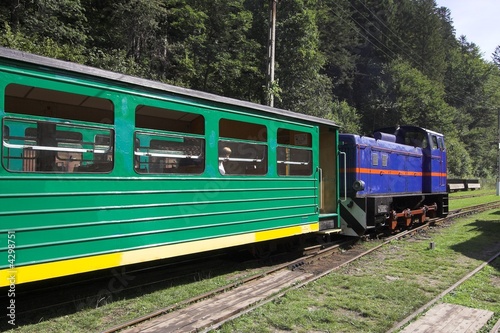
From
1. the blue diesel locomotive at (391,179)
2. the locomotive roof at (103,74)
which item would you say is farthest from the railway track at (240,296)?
the locomotive roof at (103,74)

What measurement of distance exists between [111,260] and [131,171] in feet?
3.64

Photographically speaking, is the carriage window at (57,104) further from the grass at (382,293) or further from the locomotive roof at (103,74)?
the grass at (382,293)

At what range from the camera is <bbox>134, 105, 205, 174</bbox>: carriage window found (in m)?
4.94

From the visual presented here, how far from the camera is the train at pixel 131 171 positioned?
3885mm

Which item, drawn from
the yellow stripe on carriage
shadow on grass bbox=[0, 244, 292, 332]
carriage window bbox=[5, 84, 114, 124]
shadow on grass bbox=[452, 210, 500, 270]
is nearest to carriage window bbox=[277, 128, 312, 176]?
the yellow stripe on carriage

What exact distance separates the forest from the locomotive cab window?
33.6 ft

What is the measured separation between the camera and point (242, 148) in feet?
20.7

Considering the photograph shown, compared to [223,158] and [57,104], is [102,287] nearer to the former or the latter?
[223,158]

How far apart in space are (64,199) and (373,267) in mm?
5862

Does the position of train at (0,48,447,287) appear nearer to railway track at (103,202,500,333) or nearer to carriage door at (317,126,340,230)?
railway track at (103,202,500,333)

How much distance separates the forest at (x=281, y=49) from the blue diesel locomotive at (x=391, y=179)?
5667 mm

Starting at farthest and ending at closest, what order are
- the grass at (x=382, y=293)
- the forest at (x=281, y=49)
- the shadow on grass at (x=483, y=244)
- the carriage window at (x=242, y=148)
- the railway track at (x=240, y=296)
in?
the forest at (x=281, y=49) → the shadow on grass at (x=483, y=244) → the carriage window at (x=242, y=148) → the grass at (x=382, y=293) → the railway track at (x=240, y=296)

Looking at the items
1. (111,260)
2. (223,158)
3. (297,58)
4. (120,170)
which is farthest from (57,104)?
(297,58)

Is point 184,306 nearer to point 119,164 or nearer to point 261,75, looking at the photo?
point 119,164
